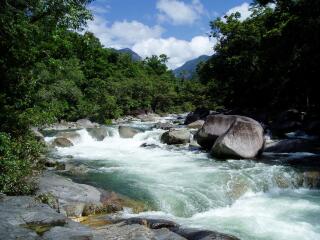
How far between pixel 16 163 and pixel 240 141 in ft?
38.3

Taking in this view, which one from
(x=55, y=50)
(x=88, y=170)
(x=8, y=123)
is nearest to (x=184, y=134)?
(x=88, y=170)

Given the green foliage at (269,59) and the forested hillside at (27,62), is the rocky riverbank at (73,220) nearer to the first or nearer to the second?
the forested hillside at (27,62)

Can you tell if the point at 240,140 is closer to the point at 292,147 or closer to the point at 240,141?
the point at 240,141

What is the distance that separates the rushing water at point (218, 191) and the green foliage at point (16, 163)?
317cm

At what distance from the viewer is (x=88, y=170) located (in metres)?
18.3

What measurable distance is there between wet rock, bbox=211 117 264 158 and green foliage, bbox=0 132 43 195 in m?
9.53

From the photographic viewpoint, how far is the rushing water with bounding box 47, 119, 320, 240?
463 inches

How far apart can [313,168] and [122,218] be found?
998 centimetres

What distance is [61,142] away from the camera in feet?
88.5

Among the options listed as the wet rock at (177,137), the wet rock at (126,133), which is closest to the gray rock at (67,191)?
the wet rock at (177,137)

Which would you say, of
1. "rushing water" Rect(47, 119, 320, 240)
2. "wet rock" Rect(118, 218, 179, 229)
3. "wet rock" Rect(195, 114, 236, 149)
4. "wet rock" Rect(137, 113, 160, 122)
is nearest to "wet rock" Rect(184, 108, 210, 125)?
"wet rock" Rect(137, 113, 160, 122)

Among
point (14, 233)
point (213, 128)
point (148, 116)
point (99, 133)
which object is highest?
point (213, 128)

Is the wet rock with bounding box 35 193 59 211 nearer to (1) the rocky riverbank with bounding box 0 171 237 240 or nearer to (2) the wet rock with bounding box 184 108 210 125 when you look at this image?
(1) the rocky riverbank with bounding box 0 171 237 240

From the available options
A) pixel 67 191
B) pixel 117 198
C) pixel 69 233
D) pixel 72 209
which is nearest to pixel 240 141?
pixel 117 198
